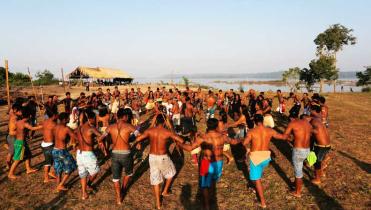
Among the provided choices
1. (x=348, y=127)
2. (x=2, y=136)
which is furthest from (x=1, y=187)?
(x=348, y=127)

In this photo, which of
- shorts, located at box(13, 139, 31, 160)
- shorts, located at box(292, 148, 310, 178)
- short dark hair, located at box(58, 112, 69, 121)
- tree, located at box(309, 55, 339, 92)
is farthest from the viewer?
tree, located at box(309, 55, 339, 92)

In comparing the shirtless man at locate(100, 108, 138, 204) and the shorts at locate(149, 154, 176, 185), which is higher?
the shirtless man at locate(100, 108, 138, 204)

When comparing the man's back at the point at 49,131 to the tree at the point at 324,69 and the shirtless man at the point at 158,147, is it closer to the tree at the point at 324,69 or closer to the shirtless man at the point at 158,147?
the shirtless man at the point at 158,147

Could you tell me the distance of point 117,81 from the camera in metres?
53.4

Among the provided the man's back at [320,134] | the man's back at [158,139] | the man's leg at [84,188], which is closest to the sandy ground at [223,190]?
the man's leg at [84,188]

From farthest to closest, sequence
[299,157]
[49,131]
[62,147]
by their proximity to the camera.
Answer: [49,131], [62,147], [299,157]

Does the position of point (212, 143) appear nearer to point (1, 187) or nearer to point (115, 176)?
point (115, 176)

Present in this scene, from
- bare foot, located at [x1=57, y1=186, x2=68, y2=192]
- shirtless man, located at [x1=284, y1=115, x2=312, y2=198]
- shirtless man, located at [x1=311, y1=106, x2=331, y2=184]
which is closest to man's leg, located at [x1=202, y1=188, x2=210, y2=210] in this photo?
shirtless man, located at [x1=284, y1=115, x2=312, y2=198]

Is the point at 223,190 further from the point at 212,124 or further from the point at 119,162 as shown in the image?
the point at 119,162

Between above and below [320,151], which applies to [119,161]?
above

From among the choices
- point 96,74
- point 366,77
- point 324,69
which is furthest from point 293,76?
point 96,74

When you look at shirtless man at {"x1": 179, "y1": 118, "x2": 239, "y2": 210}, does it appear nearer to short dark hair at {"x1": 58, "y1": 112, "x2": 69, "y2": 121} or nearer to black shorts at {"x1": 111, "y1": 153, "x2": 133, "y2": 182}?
black shorts at {"x1": 111, "y1": 153, "x2": 133, "y2": 182}

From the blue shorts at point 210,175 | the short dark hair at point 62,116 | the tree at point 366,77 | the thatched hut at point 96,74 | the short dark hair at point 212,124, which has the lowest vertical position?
the blue shorts at point 210,175

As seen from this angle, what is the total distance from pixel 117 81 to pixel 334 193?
164 feet
